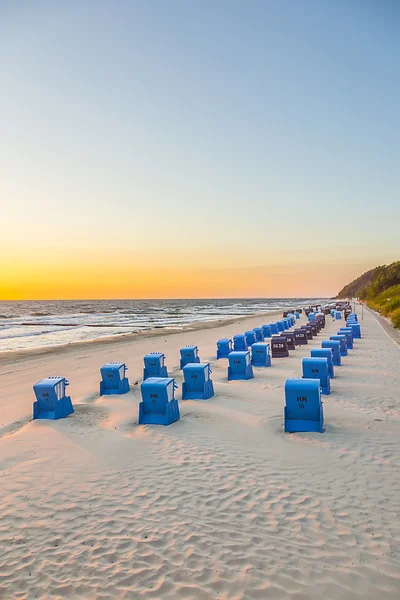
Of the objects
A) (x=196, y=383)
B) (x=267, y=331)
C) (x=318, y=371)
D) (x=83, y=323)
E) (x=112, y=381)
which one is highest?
(x=318, y=371)

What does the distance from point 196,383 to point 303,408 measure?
11.3 ft

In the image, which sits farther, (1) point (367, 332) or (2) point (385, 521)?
(1) point (367, 332)

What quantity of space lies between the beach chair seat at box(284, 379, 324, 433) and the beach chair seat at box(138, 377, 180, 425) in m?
2.40

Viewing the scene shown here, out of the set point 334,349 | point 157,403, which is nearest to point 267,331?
point 334,349

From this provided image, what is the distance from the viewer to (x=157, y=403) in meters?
8.88

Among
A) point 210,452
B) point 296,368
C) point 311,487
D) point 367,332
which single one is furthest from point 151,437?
point 367,332

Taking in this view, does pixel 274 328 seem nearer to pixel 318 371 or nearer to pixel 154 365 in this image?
pixel 154 365

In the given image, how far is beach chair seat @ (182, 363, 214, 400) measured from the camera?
35.6 ft

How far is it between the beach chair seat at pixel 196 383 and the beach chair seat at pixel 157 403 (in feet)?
6.13

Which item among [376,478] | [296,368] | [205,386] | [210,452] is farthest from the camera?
[296,368]

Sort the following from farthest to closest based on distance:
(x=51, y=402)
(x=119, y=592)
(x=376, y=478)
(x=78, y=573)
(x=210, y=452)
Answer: (x=51, y=402), (x=210, y=452), (x=376, y=478), (x=78, y=573), (x=119, y=592)

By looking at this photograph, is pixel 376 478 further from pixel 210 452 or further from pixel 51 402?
pixel 51 402

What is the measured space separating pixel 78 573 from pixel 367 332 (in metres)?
25.1

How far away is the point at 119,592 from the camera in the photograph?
13.3 ft
